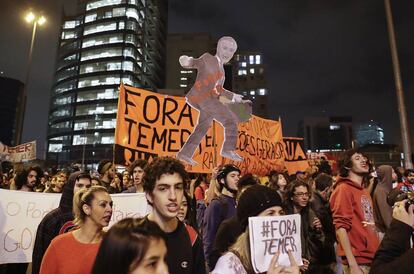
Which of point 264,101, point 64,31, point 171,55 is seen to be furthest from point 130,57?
point 264,101

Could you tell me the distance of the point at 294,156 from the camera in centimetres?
1330

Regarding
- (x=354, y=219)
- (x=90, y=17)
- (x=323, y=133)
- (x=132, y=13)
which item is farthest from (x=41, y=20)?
(x=323, y=133)

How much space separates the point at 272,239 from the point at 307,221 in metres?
2.99

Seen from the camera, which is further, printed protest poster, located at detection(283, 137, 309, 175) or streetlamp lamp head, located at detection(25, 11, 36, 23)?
streetlamp lamp head, located at detection(25, 11, 36, 23)

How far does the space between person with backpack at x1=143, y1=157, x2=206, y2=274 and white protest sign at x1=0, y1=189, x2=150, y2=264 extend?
2.51m

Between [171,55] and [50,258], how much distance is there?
115357 millimetres

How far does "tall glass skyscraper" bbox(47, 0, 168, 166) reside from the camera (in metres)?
100

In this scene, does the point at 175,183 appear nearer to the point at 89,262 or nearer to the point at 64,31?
the point at 89,262

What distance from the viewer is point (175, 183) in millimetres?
2861

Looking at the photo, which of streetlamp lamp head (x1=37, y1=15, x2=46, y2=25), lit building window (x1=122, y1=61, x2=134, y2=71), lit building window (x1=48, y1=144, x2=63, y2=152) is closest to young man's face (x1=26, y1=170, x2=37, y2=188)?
streetlamp lamp head (x1=37, y1=15, x2=46, y2=25)

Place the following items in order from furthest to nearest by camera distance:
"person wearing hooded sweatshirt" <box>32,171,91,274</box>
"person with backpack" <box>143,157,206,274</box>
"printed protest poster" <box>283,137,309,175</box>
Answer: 1. "printed protest poster" <box>283,137,309,175</box>
2. "person wearing hooded sweatshirt" <box>32,171,91,274</box>
3. "person with backpack" <box>143,157,206,274</box>

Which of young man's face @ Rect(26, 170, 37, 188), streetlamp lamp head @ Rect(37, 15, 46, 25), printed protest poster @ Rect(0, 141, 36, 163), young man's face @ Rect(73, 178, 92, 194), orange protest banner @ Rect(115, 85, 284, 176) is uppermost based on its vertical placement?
streetlamp lamp head @ Rect(37, 15, 46, 25)

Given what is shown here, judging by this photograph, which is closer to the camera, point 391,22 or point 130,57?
point 391,22

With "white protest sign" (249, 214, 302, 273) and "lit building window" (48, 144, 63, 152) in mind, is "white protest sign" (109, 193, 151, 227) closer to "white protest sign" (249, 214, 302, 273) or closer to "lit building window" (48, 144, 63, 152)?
"white protest sign" (249, 214, 302, 273)
